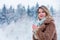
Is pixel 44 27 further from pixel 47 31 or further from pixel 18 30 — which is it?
pixel 18 30

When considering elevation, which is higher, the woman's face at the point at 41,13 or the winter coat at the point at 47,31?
the woman's face at the point at 41,13

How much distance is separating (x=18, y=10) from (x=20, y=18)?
8cm

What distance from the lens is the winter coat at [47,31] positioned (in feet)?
4.61

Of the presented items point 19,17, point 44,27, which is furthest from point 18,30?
point 44,27

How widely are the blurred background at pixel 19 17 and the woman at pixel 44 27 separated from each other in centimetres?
4

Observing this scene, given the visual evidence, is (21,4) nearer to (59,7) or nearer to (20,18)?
(20,18)

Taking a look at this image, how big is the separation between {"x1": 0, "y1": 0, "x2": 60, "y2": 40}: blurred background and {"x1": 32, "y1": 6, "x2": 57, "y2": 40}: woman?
0.04m

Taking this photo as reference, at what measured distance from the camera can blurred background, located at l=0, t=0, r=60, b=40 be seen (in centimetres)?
144

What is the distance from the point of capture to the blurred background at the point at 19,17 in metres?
1.44

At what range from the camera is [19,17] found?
146 centimetres

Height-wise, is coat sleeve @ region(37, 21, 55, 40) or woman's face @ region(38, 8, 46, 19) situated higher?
woman's face @ region(38, 8, 46, 19)

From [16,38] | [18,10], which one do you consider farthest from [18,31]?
[18,10]

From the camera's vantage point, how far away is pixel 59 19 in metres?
1.48

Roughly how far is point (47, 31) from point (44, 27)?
4cm
